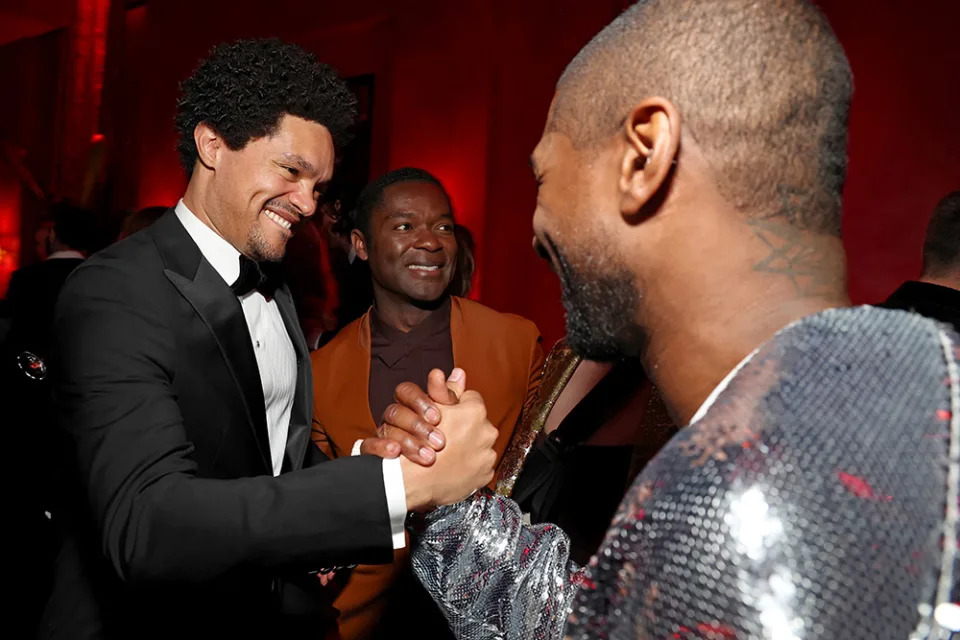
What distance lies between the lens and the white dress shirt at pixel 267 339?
1.93m

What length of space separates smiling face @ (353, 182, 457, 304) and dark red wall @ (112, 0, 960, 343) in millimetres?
2393

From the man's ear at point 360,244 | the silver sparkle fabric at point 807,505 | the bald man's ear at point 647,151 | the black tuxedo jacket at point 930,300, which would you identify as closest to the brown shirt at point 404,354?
the man's ear at point 360,244

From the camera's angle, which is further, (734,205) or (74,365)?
(74,365)

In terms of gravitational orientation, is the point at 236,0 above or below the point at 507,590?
above

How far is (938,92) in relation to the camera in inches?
159

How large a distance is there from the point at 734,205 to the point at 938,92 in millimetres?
3854

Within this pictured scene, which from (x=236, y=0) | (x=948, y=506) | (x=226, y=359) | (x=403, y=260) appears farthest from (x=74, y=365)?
(x=236, y=0)

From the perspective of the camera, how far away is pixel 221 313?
1730 mm

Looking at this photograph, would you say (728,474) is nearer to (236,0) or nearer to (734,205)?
(734,205)

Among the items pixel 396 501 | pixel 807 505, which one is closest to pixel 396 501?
pixel 396 501

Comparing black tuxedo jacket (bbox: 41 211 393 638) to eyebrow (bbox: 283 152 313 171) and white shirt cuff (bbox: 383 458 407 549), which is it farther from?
eyebrow (bbox: 283 152 313 171)

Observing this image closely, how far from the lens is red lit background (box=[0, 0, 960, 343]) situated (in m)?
4.12

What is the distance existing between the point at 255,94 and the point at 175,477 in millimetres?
1110

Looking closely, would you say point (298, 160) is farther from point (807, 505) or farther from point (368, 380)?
point (807, 505)
